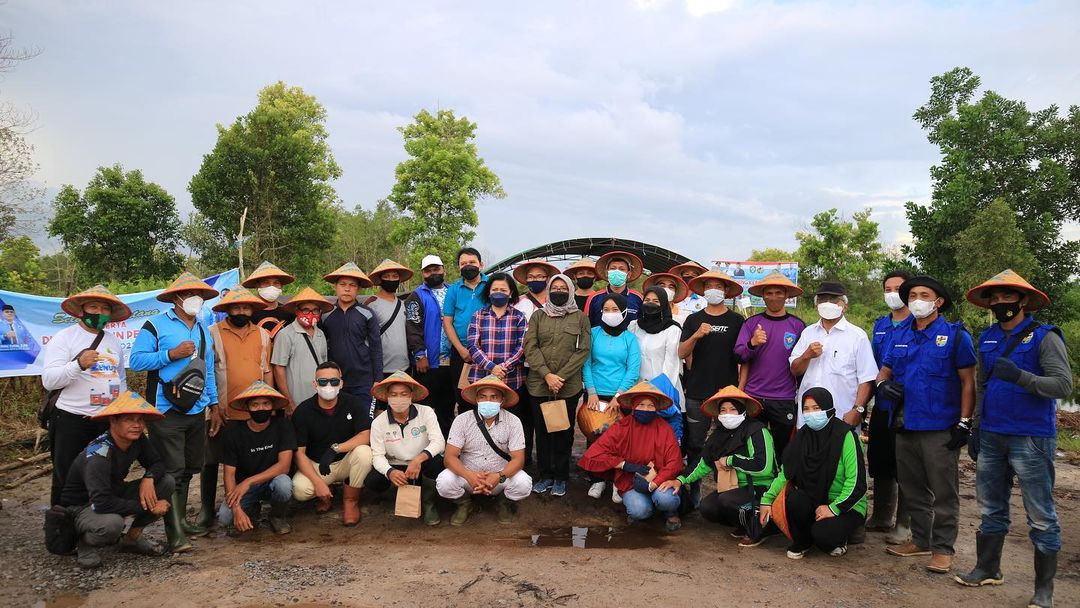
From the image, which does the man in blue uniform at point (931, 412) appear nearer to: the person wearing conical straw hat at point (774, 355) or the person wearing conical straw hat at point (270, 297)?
the person wearing conical straw hat at point (774, 355)

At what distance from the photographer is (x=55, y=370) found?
5258 mm

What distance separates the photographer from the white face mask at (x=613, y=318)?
6.59 m

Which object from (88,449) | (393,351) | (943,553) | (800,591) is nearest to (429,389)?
(393,351)

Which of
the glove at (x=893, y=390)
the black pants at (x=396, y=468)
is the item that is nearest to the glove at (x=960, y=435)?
the glove at (x=893, y=390)

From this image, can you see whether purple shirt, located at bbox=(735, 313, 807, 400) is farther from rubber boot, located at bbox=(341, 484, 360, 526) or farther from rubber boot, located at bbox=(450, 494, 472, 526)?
rubber boot, located at bbox=(341, 484, 360, 526)

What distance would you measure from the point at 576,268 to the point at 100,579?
498 centimetres

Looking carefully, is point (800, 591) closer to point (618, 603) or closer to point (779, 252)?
point (618, 603)

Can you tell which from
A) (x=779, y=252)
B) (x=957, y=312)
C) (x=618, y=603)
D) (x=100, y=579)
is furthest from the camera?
(x=779, y=252)

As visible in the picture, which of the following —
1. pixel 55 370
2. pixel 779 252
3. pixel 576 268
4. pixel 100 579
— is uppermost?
pixel 779 252

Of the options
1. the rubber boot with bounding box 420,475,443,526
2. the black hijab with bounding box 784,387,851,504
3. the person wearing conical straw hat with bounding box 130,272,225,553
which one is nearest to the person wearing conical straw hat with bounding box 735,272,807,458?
the black hijab with bounding box 784,387,851,504

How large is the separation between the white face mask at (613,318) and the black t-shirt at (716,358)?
27.7 inches

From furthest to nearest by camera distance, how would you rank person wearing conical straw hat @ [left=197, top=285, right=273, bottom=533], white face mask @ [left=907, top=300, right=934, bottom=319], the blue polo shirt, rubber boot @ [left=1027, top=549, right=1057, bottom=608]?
1. person wearing conical straw hat @ [left=197, top=285, right=273, bottom=533]
2. the blue polo shirt
3. white face mask @ [left=907, top=300, right=934, bottom=319]
4. rubber boot @ [left=1027, top=549, right=1057, bottom=608]

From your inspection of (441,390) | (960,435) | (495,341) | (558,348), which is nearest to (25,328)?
(441,390)

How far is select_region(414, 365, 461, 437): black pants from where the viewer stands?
7.30 metres
